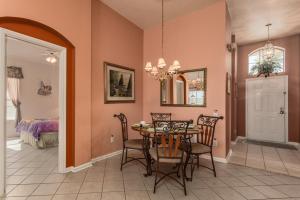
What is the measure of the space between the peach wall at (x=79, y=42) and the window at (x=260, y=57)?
17.1 ft

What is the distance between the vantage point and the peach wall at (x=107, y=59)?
3512 mm

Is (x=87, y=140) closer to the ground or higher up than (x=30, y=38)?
closer to the ground

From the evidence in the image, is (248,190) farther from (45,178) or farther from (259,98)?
(259,98)

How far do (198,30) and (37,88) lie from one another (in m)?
6.26

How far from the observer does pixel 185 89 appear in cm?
409

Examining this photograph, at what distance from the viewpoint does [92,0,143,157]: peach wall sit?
3.51 metres

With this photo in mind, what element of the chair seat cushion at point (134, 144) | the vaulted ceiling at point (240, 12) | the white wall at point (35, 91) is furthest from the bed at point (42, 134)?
the vaulted ceiling at point (240, 12)

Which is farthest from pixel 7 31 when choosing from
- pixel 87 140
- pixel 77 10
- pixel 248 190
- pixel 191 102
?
pixel 248 190

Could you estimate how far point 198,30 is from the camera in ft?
12.8

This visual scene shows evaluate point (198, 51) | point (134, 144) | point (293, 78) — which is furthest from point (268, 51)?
point (134, 144)

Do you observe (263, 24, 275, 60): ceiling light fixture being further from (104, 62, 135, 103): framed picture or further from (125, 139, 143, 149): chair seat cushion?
(125, 139, 143, 149): chair seat cushion

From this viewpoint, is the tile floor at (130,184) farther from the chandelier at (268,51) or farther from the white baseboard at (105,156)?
the chandelier at (268,51)

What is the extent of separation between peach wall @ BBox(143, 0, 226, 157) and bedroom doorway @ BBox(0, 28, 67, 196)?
2.38m

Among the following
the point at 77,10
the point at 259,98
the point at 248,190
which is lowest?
the point at 248,190
